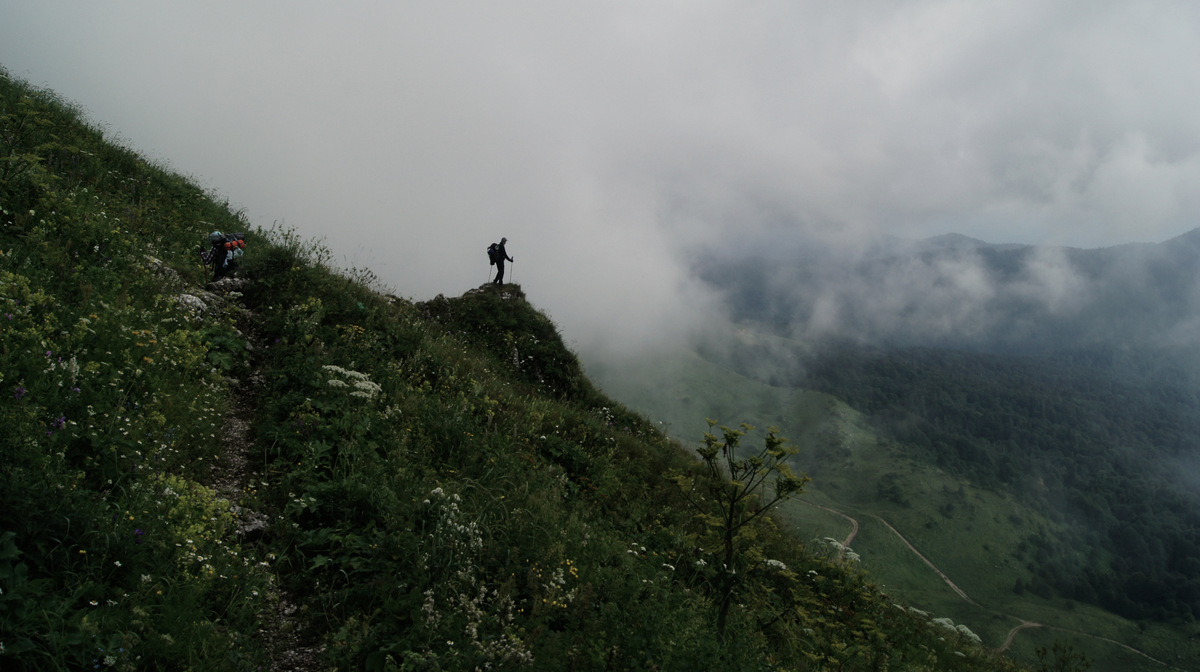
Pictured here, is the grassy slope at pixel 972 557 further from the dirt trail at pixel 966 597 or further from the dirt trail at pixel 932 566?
the dirt trail at pixel 932 566

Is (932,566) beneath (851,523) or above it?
beneath

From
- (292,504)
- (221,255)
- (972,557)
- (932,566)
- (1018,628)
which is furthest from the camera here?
(972,557)

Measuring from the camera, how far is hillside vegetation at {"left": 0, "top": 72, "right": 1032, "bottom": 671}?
4219 millimetres

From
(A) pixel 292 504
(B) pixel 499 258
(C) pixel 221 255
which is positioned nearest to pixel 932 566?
(B) pixel 499 258

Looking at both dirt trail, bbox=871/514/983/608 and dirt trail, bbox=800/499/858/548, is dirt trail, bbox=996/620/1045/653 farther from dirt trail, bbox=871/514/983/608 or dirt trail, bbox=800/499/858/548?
dirt trail, bbox=800/499/858/548

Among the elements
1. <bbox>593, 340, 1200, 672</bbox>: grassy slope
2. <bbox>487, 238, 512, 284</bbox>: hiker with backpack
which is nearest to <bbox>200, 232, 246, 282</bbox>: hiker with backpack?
<bbox>487, 238, 512, 284</bbox>: hiker with backpack

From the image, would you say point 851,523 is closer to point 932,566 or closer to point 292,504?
point 932,566

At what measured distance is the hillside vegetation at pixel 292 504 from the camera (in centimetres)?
422

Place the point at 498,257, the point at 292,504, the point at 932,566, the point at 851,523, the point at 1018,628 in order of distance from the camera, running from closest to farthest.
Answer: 1. the point at 292,504
2. the point at 498,257
3. the point at 1018,628
4. the point at 932,566
5. the point at 851,523

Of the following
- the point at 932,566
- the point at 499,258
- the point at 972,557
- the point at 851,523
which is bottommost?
the point at 932,566

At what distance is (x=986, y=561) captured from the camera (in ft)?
529

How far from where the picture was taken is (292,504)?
6035mm

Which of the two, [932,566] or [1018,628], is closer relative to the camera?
[1018,628]

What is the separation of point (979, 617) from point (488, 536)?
155179 mm
